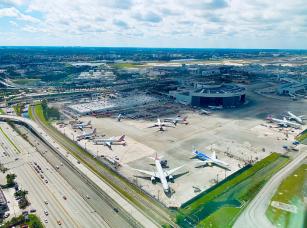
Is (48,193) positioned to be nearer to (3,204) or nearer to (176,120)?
(3,204)

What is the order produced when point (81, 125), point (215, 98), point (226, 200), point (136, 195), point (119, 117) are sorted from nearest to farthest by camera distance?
point (226, 200), point (136, 195), point (81, 125), point (119, 117), point (215, 98)

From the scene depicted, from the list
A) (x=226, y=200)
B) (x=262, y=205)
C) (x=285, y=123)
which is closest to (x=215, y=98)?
(x=285, y=123)

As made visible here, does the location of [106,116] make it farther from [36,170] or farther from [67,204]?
[67,204]

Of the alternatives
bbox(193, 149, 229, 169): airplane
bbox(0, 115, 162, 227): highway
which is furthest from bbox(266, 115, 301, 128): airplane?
bbox(0, 115, 162, 227): highway

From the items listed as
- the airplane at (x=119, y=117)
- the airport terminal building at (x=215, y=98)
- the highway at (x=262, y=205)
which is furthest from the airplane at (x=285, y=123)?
the airplane at (x=119, y=117)

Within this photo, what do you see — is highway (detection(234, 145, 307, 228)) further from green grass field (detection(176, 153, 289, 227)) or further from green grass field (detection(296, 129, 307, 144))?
green grass field (detection(296, 129, 307, 144))

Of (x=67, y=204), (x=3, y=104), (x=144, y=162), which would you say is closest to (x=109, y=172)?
(x=144, y=162)
